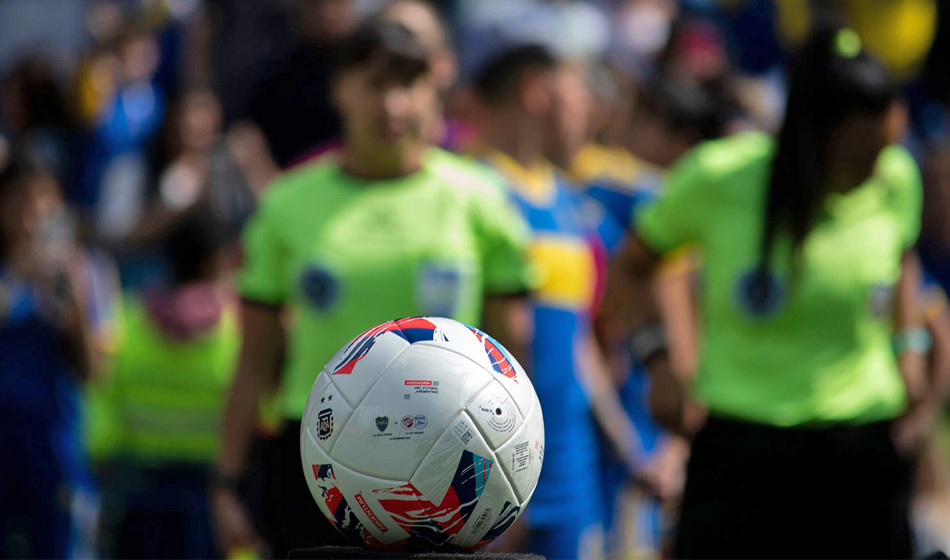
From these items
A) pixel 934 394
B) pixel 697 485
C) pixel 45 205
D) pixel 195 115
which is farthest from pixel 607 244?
pixel 195 115

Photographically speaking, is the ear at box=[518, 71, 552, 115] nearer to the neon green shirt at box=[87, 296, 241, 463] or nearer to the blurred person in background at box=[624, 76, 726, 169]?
the blurred person in background at box=[624, 76, 726, 169]

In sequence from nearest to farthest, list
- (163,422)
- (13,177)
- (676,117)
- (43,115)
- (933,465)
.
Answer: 1. (933,465)
2. (163,422)
3. (13,177)
4. (676,117)
5. (43,115)

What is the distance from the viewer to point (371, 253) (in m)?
4.19

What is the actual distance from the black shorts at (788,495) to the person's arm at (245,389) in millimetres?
1576

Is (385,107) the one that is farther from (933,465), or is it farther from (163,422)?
(933,465)

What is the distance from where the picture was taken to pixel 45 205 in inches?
281

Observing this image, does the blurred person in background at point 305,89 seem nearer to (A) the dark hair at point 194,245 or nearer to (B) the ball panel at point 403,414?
(A) the dark hair at point 194,245

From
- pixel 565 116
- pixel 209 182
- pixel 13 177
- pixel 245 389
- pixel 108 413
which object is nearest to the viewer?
pixel 245 389

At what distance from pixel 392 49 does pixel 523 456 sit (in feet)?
6.33

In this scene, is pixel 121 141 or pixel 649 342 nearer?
pixel 649 342

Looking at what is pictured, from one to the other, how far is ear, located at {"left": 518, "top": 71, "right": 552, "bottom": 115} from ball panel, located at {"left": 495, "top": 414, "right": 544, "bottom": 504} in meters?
3.12

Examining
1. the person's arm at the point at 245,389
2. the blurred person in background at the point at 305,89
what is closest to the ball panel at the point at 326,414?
the person's arm at the point at 245,389

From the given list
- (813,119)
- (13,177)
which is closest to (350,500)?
(813,119)

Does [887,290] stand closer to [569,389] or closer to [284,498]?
[569,389]
